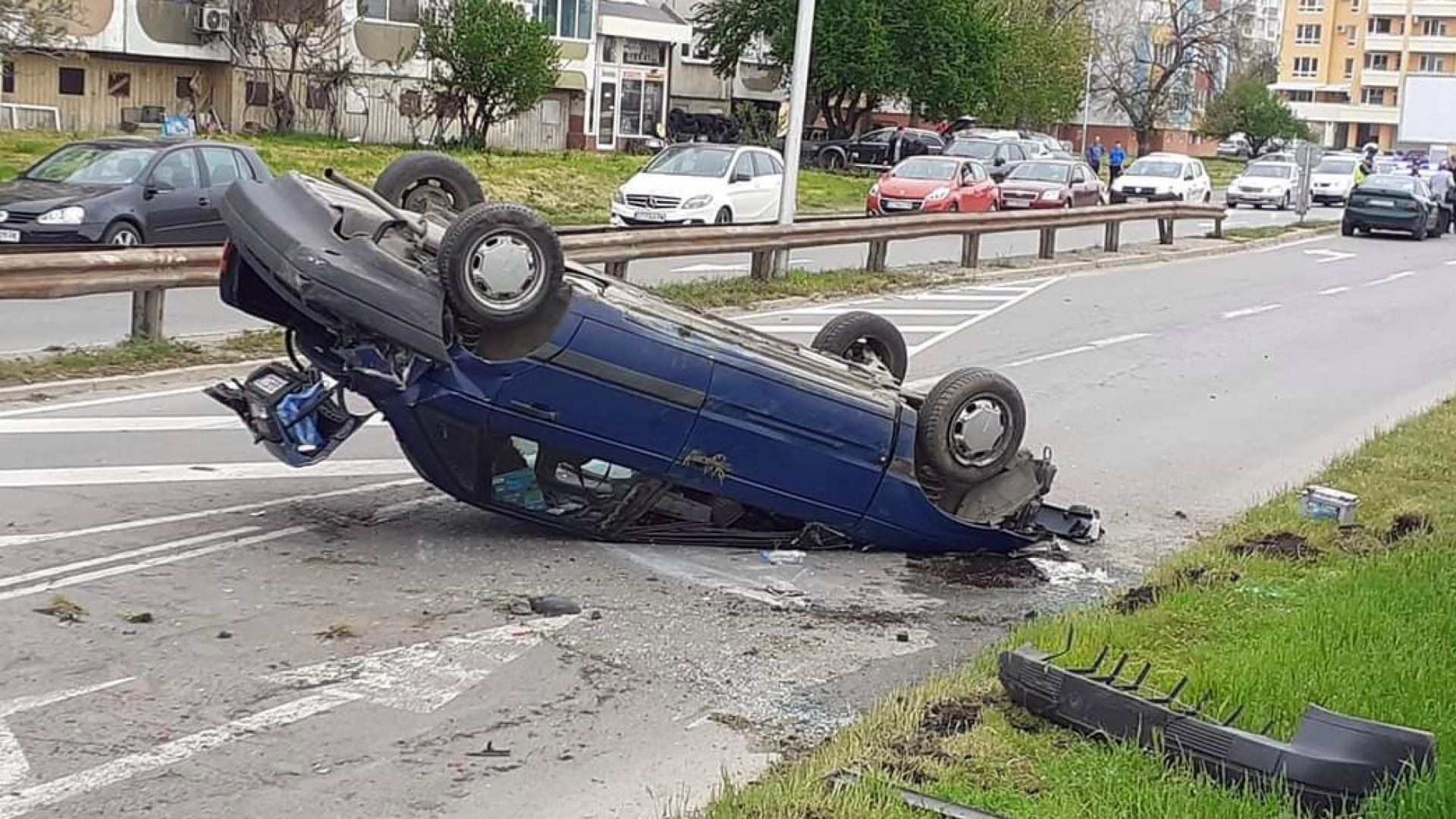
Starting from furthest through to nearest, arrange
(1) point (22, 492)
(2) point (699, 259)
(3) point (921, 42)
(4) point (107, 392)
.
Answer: (3) point (921, 42), (2) point (699, 259), (4) point (107, 392), (1) point (22, 492)

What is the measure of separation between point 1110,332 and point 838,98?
42673 mm

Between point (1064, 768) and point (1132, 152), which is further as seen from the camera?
point (1132, 152)

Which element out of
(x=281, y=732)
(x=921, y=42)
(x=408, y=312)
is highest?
(x=921, y=42)

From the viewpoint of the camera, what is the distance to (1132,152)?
106m

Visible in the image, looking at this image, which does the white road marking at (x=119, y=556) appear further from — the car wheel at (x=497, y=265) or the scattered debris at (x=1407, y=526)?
the scattered debris at (x=1407, y=526)

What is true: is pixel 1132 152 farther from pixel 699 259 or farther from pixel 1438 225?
pixel 699 259

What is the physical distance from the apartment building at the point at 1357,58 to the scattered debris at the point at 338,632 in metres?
125

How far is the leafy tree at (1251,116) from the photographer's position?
345 ft

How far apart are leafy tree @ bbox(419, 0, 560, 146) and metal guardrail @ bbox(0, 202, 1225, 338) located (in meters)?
18.5

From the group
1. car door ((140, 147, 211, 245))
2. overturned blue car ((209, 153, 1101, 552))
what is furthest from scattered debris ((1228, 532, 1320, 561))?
car door ((140, 147, 211, 245))

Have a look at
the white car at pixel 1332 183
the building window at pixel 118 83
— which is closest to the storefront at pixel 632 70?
the building window at pixel 118 83

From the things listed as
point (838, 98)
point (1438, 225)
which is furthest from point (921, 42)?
point (1438, 225)

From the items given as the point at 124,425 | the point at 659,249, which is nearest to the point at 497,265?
the point at 124,425

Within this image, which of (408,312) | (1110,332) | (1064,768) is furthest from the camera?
(1110,332)
